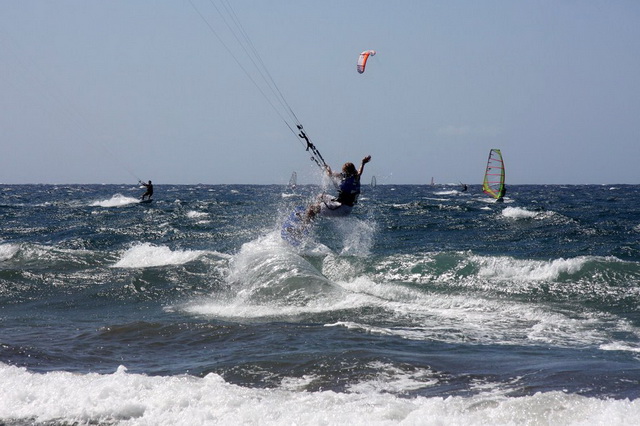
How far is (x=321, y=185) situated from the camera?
1498cm

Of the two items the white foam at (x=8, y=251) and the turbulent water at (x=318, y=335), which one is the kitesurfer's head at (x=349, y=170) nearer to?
the turbulent water at (x=318, y=335)

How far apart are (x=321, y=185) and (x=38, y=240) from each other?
13160 millimetres

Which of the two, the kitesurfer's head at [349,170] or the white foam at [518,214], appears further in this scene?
the white foam at [518,214]

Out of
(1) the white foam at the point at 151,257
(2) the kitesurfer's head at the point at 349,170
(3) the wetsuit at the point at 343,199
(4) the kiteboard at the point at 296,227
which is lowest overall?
(1) the white foam at the point at 151,257

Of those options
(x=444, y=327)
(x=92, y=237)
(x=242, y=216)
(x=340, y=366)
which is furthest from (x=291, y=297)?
(x=242, y=216)

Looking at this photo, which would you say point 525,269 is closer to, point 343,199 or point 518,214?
point 343,199

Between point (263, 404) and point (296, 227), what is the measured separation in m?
10.8

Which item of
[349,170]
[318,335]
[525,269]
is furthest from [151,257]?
[318,335]

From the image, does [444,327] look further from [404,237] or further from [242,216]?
[242,216]

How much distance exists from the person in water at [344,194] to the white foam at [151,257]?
A: 421 cm

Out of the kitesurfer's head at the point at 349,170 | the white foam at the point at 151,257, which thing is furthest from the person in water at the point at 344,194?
the white foam at the point at 151,257

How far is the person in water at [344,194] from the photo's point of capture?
14.1 metres

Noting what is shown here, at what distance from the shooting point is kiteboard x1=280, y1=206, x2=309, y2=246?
1581 cm

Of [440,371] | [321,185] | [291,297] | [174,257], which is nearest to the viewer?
[440,371]
